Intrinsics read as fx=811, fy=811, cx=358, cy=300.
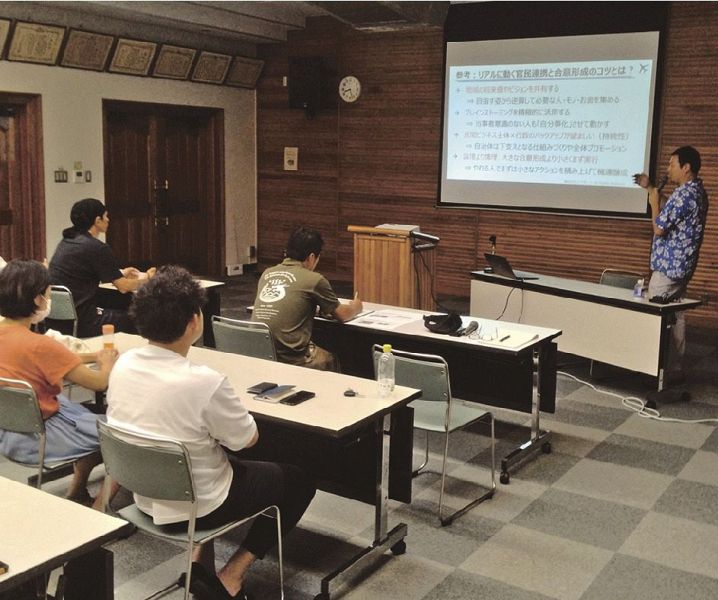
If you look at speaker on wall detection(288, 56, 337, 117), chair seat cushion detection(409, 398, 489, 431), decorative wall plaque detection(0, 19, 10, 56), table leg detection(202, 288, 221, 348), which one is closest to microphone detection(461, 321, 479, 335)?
chair seat cushion detection(409, 398, 489, 431)

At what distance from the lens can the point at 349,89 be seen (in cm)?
901

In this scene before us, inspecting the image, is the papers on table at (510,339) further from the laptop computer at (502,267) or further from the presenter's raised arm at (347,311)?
the laptop computer at (502,267)

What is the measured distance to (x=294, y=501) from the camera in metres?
2.70

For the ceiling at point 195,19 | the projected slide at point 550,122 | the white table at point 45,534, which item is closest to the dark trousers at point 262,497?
the white table at point 45,534

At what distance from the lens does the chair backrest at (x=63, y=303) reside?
4566 millimetres

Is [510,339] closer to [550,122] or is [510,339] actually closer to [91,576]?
[91,576]

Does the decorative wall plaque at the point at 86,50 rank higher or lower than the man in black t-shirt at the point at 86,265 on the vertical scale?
higher

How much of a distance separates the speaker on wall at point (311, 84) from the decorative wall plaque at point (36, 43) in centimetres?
264

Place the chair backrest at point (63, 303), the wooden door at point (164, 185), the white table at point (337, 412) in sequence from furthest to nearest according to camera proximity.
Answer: the wooden door at point (164, 185) → the chair backrest at point (63, 303) → the white table at point (337, 412)

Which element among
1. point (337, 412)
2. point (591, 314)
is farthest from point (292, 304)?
point (591, 314)

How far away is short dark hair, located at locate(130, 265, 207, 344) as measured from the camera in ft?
7.73

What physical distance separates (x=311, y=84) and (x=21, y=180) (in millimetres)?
3231

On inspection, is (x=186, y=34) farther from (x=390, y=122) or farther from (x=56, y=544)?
(x=56, y=544)

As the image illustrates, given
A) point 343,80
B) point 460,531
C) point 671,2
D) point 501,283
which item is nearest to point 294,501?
point 460,531
